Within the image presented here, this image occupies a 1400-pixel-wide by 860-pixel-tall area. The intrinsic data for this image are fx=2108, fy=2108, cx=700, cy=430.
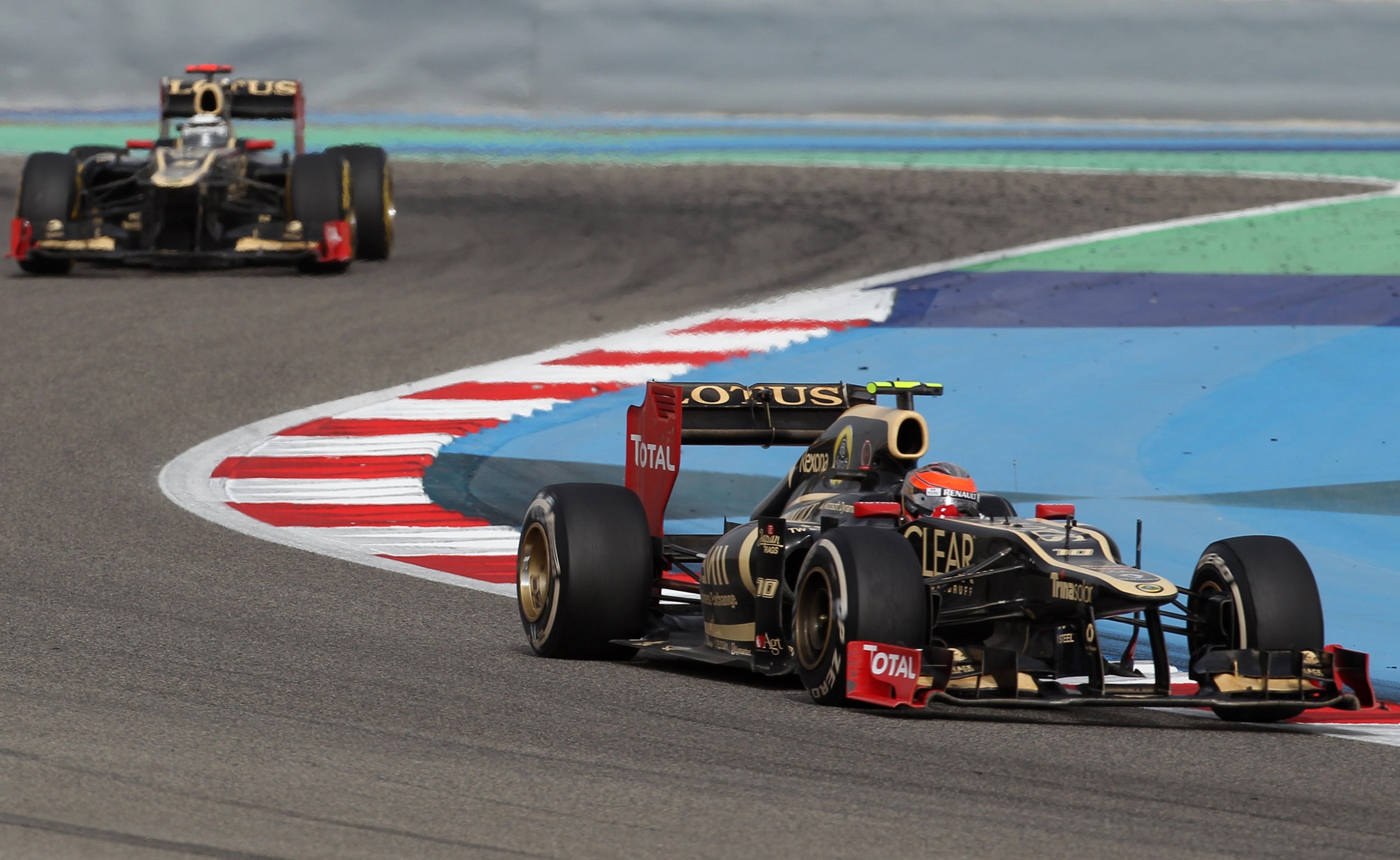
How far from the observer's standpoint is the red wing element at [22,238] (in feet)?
60.0

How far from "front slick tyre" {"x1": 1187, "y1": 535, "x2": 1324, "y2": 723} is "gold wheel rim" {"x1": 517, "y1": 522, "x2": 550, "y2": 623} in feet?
7.63

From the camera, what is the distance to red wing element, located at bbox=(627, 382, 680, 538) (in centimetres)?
779

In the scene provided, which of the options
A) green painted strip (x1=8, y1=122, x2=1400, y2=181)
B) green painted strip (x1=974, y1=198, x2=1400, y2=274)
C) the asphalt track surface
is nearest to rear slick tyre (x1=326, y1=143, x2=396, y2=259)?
green painted strip (x1=974, y1=198, x2=1400, y2=274)

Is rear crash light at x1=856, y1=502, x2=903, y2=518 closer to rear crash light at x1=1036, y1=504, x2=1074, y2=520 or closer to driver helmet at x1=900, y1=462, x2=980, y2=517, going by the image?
driver helmet at x1=900, y1=462, x2=980, y2=517

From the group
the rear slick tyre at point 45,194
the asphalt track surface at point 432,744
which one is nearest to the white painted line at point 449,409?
the asphalt track surface at point 432,744

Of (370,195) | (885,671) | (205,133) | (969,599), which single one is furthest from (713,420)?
(205,133)

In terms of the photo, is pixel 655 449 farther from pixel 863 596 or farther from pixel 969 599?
pixel 863 596

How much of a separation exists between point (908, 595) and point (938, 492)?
0.73 meters

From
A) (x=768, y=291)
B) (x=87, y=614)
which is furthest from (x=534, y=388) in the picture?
(x=87, y=614)

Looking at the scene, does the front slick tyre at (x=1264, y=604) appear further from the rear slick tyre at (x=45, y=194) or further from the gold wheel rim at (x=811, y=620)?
the rear slick tyre at (x=45, y=194)

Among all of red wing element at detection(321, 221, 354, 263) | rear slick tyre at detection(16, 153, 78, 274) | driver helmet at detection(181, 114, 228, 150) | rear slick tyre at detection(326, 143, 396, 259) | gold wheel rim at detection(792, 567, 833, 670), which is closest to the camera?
gold wheel rim at detection(792, 567, 833, 670)

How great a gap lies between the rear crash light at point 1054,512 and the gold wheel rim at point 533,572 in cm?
179

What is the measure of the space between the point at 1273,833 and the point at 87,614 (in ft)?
14.2

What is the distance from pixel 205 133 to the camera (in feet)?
63.5
